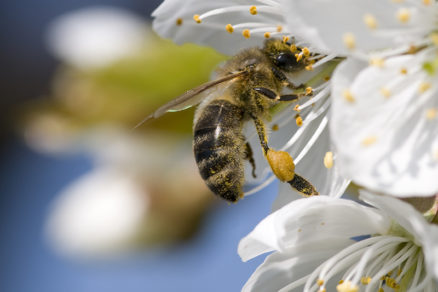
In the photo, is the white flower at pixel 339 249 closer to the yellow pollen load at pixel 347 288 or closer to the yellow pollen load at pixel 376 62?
the yellow pollen load at pixel 347 288

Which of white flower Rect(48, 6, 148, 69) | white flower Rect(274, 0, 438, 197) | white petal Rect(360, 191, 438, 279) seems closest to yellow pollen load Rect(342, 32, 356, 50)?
white flower Rect(274, 0, 438, 197)

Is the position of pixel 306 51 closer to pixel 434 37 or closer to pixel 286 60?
pixel 286 60

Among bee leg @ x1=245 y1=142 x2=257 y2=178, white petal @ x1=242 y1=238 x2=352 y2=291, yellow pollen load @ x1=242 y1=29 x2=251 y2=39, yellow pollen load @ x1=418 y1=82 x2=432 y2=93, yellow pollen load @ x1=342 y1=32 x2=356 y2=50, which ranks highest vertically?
yellow pollen load @ x1=242 y1=29 x2=251 y2=39

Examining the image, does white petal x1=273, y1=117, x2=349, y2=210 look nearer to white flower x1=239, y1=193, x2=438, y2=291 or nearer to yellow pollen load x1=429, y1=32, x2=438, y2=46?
white flower x1=239, y1=193, x2=438, y2=291

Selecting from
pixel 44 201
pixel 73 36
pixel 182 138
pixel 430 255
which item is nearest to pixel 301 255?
pixel 430 255

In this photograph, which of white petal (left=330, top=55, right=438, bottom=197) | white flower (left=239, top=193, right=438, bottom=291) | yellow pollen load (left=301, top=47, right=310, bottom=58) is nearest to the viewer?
white petal (left=330, top=55, right=438, bottom=197)

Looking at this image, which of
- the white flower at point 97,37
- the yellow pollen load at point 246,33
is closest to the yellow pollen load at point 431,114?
the yellow pollen load at point 246,33

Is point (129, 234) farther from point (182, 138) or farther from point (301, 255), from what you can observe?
point (301, 255)
